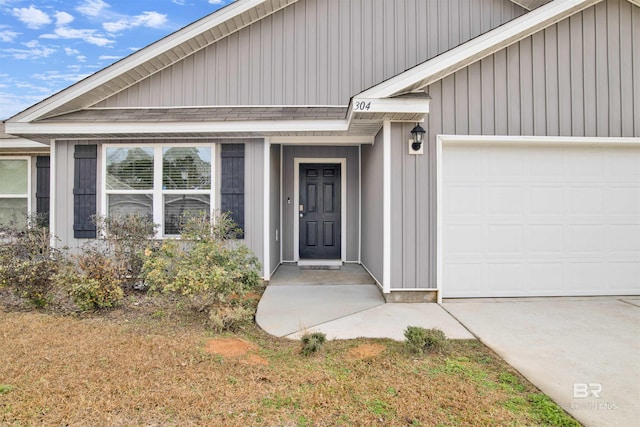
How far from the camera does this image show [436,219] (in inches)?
185

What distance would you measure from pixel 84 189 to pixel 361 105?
4.68 meters

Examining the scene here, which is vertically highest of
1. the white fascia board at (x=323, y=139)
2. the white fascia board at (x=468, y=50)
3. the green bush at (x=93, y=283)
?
the white fascia board at (x=468, y=50)

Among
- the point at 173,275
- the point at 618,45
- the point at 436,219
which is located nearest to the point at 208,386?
the point at 173,275

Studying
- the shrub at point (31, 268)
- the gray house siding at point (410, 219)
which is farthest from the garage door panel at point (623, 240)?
the shrub at point (31, 268)

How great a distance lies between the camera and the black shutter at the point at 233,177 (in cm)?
569

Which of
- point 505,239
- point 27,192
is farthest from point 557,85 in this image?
point 27,192

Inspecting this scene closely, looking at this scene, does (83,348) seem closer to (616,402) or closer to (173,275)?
(173,275)

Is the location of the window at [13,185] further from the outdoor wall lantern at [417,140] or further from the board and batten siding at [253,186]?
the outdoor wall lantern at [417,140]

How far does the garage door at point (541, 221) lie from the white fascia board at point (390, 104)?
3.30 feet

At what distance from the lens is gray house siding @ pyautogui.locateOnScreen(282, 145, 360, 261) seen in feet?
24.0

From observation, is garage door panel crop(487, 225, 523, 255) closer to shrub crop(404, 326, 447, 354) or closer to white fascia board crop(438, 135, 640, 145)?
white fascia board crop(438, 135, 640, 145)

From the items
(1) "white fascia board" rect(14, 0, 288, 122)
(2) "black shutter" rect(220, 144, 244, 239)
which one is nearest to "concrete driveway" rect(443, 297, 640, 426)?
(2) "black shutter" rect(220, 144, 244, 239)

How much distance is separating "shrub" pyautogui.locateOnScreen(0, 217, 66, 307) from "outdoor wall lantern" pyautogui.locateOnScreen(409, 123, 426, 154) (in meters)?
4.67
